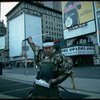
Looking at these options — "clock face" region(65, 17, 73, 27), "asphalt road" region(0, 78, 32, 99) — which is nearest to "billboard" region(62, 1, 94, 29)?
"clock face" region(65, 17, 73, 27)

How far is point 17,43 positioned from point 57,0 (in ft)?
345

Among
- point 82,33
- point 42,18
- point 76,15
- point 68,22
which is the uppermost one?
point 42,18

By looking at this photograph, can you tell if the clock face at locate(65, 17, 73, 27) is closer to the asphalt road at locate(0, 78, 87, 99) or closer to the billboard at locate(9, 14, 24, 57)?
the billboard at locate(9, 14, 24, 57)

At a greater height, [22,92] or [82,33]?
[82,33]

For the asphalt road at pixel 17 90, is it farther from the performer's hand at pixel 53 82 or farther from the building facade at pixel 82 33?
the building facade at pixel 82 33

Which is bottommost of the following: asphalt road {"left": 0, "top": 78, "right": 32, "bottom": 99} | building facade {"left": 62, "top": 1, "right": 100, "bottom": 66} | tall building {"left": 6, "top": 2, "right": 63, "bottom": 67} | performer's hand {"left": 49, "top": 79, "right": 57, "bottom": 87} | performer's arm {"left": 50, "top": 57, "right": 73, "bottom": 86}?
asphalt road {"left": 0, "top": 78, "right": 32, "bottom": 99}

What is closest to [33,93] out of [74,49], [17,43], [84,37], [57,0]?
[57,0]

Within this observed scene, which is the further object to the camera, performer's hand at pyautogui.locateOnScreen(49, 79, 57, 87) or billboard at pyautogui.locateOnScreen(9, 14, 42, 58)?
billboard at pyautogui.locateOnScreen(9, 14, 42, 58)

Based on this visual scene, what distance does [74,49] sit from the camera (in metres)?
61.7

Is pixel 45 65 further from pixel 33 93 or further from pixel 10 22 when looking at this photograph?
pixel 10 22

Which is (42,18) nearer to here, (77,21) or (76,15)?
(77,21)

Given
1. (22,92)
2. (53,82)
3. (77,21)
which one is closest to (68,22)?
(77,21)

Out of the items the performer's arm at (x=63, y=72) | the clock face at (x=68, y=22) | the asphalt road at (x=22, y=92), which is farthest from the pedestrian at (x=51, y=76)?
the clock face at (x=68, y=22)

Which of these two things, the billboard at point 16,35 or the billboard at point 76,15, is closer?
the billboard at point 76,15
